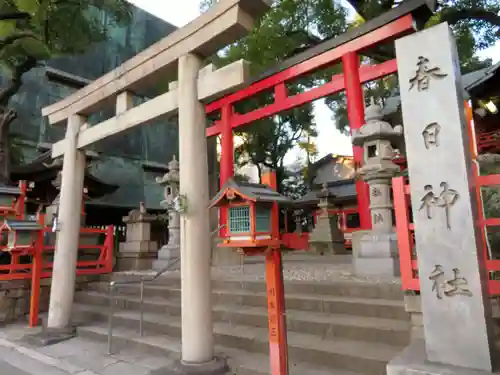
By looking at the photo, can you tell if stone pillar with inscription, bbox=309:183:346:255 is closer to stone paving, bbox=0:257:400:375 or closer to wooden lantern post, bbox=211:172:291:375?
stone paving, bbox=0:257:400:375

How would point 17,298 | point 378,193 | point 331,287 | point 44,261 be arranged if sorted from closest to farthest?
point 331,287 → point 378,193 → point 17,298 → point 44,261

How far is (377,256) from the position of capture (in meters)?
5.65

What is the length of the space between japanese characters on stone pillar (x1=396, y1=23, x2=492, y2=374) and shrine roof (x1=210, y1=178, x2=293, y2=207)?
125 centimetres

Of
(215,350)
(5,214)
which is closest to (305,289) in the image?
(215,350)

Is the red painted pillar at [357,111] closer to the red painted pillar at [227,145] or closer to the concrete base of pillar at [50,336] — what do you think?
the red painted pillar at [227,145]

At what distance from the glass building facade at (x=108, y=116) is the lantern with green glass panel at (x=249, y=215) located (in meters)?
14.3

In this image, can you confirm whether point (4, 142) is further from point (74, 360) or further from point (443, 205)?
point (443, 205)

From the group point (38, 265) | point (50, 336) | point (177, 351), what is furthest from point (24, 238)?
point (177, 351)

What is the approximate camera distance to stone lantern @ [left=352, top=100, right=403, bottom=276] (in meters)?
5.62

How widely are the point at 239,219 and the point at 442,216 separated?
5.59 ft

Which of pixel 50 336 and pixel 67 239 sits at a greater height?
pixel 67 239

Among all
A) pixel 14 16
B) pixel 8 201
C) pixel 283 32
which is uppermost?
pixel 283 32

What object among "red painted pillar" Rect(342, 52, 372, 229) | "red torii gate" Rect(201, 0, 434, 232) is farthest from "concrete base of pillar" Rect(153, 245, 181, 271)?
"red painted pillar" Rect(342, 52, 372, 229)

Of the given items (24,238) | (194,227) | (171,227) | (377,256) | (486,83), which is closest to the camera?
(194,227)
